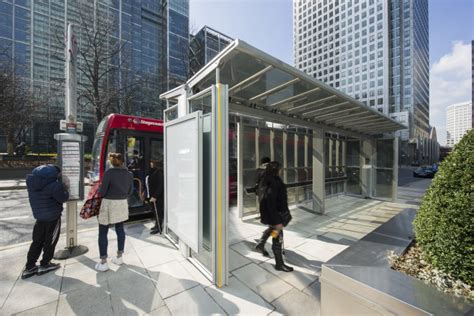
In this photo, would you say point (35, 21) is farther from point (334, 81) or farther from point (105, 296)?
point (334, 81)

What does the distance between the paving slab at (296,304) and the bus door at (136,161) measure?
4574mm

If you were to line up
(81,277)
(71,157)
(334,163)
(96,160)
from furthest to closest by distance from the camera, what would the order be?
1. (334,163)
2. (96,160)
3. (71,157)
4. (81,277)

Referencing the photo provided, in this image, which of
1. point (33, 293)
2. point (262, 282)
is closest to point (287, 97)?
point (262, 282)

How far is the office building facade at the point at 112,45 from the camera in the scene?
17.0m

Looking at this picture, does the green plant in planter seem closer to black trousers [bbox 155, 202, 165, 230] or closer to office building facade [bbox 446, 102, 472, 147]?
black trousers [bbox 155, 202, 165, 230]

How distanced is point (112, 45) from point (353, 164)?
1674cm

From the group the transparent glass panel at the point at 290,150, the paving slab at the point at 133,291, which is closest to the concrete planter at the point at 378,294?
the paving slab at the point at 133,291

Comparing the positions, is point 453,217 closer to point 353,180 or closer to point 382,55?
point 353,180

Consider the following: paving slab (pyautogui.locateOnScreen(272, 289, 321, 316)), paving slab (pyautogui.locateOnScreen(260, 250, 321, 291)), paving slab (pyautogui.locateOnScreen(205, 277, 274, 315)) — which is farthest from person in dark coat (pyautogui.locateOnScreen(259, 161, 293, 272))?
paving slab (pyautogui.locateOnScreen(205, 277, 274, 315))

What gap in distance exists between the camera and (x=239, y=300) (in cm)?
260

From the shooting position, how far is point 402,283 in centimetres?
179

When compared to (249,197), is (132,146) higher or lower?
higher

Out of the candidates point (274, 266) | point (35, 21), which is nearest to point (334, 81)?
point (35, 21)

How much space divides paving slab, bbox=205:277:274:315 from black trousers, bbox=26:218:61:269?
96.0 inches
